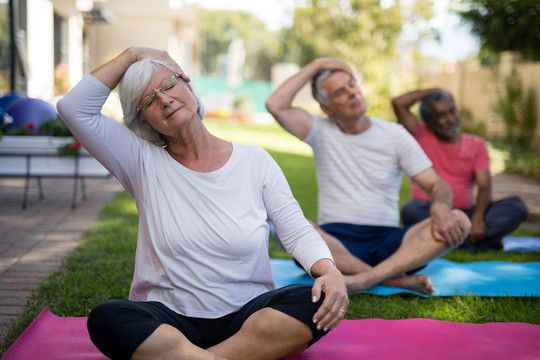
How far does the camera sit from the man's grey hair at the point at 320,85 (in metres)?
4.28

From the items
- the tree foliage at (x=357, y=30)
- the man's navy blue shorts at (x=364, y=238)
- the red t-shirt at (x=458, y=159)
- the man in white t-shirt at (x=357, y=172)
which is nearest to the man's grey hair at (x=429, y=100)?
the red t-shirt at (x=458, y=159)

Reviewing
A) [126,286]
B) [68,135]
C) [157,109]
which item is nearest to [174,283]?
[157,109]

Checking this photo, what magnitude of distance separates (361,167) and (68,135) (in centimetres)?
361

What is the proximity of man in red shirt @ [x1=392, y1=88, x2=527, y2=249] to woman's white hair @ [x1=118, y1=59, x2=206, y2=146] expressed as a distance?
9.67ft

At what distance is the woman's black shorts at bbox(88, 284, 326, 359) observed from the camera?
7.36 ft

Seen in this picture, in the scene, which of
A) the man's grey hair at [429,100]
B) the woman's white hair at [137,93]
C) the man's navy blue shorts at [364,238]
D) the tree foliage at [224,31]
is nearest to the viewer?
the woman's white hair at [137,93]

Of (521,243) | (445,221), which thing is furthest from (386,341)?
(521,243)

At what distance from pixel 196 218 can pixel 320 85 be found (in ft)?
6.70

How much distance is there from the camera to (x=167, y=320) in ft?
7.96

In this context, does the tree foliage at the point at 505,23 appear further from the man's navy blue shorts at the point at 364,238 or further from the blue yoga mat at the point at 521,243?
the man's navy blue shorts at the point at 364,238

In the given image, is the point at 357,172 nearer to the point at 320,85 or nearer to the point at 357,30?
the point at 320,85

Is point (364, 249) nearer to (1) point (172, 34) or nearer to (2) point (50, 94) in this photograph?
(2) point (50, 94)

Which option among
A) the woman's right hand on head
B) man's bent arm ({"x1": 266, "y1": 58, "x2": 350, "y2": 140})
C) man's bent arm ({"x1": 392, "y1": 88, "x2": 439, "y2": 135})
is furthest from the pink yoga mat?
man's bent arm ({"x1": 392, "y1": 88, "x2": 439, "y2": 135})

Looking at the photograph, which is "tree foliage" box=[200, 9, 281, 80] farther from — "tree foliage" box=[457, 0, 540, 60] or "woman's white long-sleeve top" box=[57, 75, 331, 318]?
"woman's white long-sleeve top" box=[57, 75, 331, 318]
